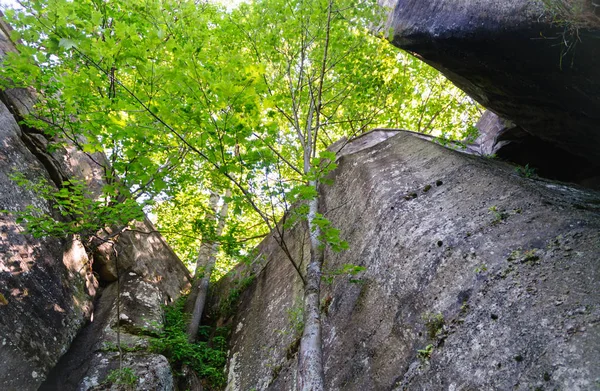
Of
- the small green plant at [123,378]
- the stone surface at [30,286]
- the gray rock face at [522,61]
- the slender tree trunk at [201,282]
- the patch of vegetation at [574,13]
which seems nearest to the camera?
the patch of vegetation at [574,13]

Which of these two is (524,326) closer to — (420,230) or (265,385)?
(420,230)

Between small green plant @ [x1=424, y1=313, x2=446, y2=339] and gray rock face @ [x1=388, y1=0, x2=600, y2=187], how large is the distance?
325 centimetres

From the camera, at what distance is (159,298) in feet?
32.4

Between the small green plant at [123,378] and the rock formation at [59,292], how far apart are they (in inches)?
8.1

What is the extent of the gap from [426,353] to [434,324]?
0.30 m

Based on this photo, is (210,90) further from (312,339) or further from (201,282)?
(201,282)

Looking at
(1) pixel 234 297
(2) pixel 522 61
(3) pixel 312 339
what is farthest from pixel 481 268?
(1) pixel 234 297

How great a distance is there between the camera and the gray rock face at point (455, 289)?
2.72 metres

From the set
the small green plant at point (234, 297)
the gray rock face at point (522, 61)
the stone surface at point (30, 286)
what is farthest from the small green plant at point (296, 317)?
the gray rock face at point (522, 61)

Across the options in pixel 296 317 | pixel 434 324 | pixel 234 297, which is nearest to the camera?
pixel 434 324

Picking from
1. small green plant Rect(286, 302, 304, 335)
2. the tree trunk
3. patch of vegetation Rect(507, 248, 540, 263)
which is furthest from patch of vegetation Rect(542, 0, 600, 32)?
small green plant Rect(286, 302, 304, 335)

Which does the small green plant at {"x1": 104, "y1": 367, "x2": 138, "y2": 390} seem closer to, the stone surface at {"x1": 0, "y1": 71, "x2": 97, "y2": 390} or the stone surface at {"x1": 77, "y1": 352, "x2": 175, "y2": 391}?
the stone surface at {"x1": 77, "y1": 352, "x2": 175, "y2": 391}

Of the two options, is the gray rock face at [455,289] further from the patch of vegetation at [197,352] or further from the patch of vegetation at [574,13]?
the patch of vegetation at [574,13]

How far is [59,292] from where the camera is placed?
24.1ft
